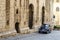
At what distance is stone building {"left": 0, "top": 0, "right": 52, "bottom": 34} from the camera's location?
27156 millimetres

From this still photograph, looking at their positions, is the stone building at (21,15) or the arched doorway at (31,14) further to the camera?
the arched doorway at (31,14)

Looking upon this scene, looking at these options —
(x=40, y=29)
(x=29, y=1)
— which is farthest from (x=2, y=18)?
(x=40, y=29)

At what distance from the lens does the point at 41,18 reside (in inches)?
1610

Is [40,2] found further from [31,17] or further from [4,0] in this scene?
[4,0]

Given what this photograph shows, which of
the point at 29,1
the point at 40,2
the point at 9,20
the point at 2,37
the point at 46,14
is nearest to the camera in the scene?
the point at 2,37

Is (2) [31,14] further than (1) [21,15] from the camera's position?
Yes

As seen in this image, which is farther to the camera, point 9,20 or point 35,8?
point 35,8

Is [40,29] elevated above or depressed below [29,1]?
below

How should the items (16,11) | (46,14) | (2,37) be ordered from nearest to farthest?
(2,37), (16,11), (46,14)

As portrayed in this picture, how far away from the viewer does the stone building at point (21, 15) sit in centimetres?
2716

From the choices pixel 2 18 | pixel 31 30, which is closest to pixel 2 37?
pixel 2 18

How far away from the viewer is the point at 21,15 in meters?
32.0

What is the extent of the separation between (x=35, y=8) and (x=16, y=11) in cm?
735

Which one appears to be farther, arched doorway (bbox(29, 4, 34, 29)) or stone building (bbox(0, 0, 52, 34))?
arched doorway (bbox(29, 4, 34, 29))
